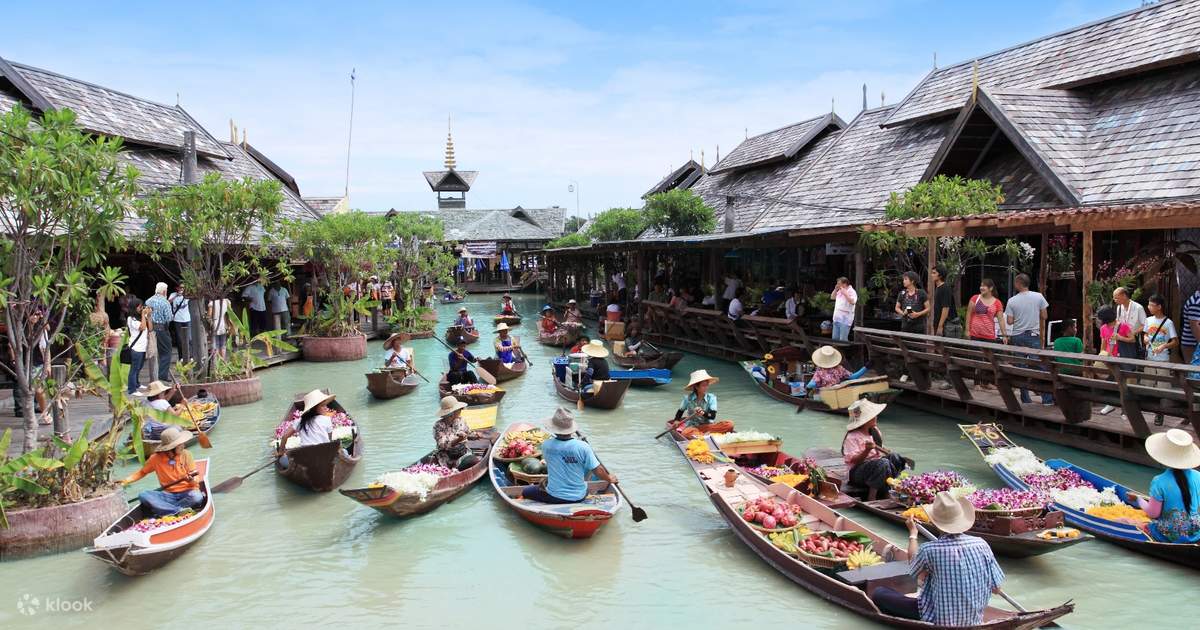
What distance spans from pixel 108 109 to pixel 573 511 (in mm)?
18452

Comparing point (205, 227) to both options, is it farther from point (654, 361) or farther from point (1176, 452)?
point (1176, 452)

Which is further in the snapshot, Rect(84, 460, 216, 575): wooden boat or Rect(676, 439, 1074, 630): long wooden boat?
Rect(84, 460, 216, 575): wooden boat

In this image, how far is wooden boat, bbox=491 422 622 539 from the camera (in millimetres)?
7477

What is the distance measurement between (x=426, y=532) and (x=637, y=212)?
2709cm

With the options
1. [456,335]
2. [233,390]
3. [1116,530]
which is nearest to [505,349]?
[456,335]

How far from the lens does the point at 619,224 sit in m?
34.3

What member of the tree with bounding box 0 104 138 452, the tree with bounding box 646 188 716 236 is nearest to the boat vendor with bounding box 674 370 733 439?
the tree with bounding box 0 104 138 452

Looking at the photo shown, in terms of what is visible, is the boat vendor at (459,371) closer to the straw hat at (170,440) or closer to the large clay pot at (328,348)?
the large clay pot at (328,348)

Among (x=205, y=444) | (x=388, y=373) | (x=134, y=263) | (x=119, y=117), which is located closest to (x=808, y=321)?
(x=388, y=373)

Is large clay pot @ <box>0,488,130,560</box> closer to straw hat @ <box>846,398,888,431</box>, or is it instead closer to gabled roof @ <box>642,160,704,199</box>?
straw hat @ <box>846,398,888,431</box>

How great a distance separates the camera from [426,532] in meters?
8.37

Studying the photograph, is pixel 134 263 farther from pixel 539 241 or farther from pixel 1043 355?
pixel 539 241

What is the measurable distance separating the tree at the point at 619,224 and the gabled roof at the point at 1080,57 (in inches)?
559

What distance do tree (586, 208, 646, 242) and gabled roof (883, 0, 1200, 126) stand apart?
46.6 feet
